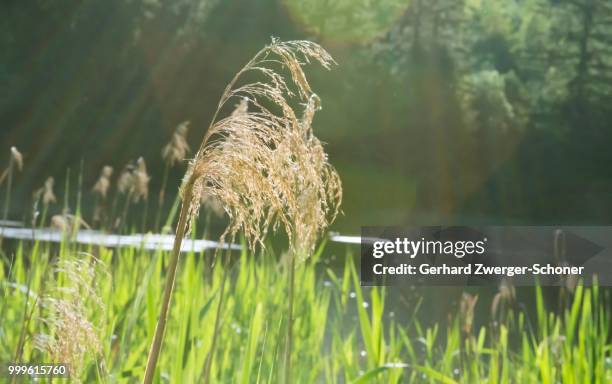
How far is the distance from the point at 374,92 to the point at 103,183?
2.22 ft

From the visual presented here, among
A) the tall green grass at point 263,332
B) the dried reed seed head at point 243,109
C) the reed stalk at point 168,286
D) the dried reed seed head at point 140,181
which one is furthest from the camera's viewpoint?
the dried reed seed head at point 140,181

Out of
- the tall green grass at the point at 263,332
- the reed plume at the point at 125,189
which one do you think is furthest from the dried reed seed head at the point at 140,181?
the tall green grass at the point at 263,332

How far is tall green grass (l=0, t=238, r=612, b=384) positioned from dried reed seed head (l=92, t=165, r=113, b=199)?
124 millimetres

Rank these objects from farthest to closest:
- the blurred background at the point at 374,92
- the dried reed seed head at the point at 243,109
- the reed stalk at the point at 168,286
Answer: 1. the blurred background at the point at 374,92
2. the dried reed seed head at the point at 243,109
3. the reed stalk at the point at 168,286

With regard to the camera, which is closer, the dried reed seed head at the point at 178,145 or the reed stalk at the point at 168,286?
the reed stalk at the point at 168,286

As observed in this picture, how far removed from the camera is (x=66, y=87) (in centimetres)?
134

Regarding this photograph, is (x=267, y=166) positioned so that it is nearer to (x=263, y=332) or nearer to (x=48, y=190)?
(x=263, y=332)

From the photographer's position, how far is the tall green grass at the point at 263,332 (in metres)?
0.95

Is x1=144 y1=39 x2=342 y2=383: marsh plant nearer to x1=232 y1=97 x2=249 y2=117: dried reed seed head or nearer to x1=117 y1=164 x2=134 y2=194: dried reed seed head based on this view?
x1=232 y1=97 x2=249 y2=117: dried reed seed head

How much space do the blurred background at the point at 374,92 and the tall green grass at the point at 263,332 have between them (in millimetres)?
152

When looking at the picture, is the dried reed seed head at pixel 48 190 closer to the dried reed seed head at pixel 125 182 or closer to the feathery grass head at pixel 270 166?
the dried reed seed head at pixel 125 182

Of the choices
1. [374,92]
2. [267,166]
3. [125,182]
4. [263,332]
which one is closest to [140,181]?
[125,182]

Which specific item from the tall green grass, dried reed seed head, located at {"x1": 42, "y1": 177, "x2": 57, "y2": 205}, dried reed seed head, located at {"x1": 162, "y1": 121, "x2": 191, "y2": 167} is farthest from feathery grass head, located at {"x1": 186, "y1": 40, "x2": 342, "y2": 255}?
dried reed seed head, located at {"x1": 42, "y1": 177, "x2": 57, "y2": 205}

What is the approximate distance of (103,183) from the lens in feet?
4.35
